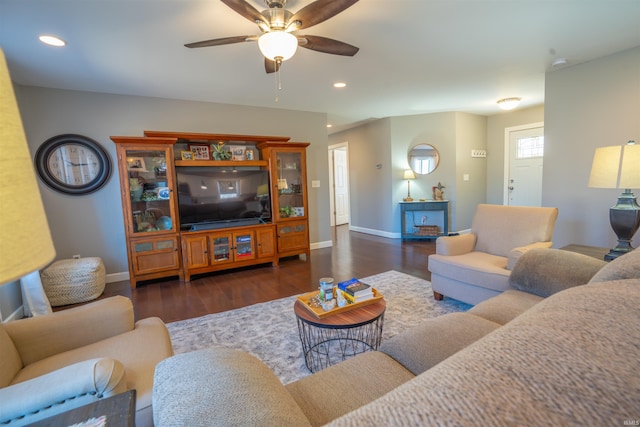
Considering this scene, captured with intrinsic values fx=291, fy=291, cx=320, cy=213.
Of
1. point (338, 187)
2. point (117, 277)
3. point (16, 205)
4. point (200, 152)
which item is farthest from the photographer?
point (338, 187)

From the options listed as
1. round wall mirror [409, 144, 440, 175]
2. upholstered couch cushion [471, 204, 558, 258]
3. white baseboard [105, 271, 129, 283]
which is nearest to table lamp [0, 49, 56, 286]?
upholstered couch cushion [471, 204, 558, 258]

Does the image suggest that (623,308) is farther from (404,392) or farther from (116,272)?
(116,272)

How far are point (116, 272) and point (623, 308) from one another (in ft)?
15.5

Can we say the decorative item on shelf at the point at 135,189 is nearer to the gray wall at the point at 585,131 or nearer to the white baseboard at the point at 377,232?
the white baseboard at the point at 377,232

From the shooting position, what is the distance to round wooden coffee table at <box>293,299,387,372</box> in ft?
5.73

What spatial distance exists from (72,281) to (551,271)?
4374 mm

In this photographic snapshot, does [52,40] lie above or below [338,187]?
above

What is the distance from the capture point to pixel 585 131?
11.1ft

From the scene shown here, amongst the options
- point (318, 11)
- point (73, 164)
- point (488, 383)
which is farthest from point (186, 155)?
point (488, 383)

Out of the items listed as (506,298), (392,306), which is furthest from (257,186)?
(506,298)

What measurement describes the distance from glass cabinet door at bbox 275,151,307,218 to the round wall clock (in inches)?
88.0

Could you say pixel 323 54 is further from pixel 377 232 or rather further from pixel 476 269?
pixel 377 232

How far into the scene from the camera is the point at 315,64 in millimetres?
3029

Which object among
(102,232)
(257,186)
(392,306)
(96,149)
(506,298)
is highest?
(96,149)
